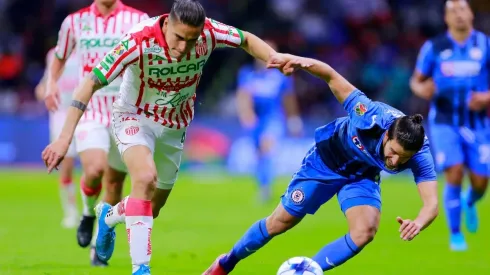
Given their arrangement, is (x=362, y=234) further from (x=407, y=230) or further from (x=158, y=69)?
(x=158, y=69)

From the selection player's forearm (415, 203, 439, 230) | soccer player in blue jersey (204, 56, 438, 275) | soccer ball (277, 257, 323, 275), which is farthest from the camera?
soccer ball (277, 257, 323, 275)

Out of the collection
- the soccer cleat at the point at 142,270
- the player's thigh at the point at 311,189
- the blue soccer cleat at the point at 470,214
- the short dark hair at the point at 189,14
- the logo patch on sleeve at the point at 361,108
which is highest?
the short dark hair at the point at 189,14

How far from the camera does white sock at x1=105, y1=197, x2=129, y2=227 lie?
764 cm

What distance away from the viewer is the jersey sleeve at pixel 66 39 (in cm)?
945

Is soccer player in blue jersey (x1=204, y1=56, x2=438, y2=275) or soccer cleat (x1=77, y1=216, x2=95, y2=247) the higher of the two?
soccer player in blue jersey (x1=204, y1=56, x2=438, y2=275)

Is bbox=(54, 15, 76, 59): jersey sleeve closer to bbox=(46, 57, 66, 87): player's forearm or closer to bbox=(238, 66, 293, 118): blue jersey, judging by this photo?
bbox=(46, 57, 66, 87): player's forearm

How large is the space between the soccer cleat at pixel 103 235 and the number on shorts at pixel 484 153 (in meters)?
5.24

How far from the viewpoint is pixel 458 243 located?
36.7ft

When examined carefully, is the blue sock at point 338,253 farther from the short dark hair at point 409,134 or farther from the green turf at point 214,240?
the green turf at point 214,240

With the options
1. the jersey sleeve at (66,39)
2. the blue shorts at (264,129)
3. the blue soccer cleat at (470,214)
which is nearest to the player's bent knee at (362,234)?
the jersey sleeve at (66,39)

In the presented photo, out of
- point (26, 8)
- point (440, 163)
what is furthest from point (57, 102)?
point (26, 8)

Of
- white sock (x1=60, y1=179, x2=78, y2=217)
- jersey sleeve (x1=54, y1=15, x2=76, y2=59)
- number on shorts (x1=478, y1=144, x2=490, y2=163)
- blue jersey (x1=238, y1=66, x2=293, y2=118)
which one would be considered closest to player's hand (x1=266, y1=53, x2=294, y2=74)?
jersey sleeve (x1=54, y1=15, x2=76, y2=59)

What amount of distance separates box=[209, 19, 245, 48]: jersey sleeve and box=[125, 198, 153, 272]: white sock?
1.47 m

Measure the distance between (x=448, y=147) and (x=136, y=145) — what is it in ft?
17.1
